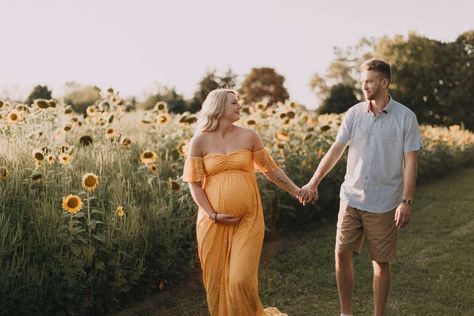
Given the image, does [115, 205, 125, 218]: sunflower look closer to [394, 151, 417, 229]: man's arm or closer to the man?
the man

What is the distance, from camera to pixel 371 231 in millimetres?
4199

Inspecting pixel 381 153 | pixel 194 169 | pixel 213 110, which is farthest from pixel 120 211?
pixel 381 153

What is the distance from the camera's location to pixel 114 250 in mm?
4828

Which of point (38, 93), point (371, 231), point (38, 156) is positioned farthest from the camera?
point (38, 93)

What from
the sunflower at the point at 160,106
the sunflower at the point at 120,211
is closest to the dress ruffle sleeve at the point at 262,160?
the sunflower at the point at 120,211

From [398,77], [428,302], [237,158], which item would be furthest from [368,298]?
[398,77]

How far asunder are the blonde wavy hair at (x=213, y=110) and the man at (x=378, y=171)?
96cm

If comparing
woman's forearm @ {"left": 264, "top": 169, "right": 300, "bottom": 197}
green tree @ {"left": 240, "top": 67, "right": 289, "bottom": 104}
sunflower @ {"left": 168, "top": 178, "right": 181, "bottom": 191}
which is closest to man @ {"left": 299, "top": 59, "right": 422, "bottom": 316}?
woman's forearm @ {"left": 264, "top": 169, "right": 300, "bottom": 197}

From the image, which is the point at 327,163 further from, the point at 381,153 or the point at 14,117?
the point at 14,117

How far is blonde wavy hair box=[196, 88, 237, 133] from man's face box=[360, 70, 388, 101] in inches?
39.6

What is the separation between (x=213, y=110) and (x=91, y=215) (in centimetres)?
182

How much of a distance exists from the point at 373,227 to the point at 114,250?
2.09 meters

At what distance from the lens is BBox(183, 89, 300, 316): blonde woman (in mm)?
3764

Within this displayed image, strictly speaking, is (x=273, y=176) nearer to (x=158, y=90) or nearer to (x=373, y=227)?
(x=373, y=227)
